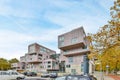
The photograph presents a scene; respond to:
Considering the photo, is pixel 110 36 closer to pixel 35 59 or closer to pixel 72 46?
pixel 72 46

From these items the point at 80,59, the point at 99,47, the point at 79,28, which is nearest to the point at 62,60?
the point at 80,59

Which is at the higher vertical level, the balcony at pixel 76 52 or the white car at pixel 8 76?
the balcony at pixel 76 52

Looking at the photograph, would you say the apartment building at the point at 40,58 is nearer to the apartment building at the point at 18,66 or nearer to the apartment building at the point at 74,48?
the apartment building at the point at 18,66

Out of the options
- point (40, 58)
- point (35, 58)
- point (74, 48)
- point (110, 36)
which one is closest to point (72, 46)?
point (74, 48)

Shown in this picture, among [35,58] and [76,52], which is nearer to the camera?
[76,52]

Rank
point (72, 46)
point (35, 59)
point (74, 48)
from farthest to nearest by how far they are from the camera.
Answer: point (35, 59), point (74, 48), point (72, 46)

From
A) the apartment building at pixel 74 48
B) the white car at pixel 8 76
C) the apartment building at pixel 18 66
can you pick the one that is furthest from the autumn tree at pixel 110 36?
the apartment building at pixel 18 66

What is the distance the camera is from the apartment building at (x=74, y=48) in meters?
83.6

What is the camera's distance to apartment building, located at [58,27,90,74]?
83.6 m

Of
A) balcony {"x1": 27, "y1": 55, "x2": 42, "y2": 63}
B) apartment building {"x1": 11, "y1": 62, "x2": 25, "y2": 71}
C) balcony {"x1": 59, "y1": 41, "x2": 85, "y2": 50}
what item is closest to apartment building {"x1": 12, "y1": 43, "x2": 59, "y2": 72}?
balcony {"x1": 27, "y1": 55, "x2": 42, "y2": 63}

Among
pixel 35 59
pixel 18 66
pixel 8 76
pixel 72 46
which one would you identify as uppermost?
pixel 72 46

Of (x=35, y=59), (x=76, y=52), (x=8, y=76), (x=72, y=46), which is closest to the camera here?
(x=8, y=76)

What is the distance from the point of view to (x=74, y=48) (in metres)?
90.9

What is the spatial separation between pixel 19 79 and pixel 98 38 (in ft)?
85.6
